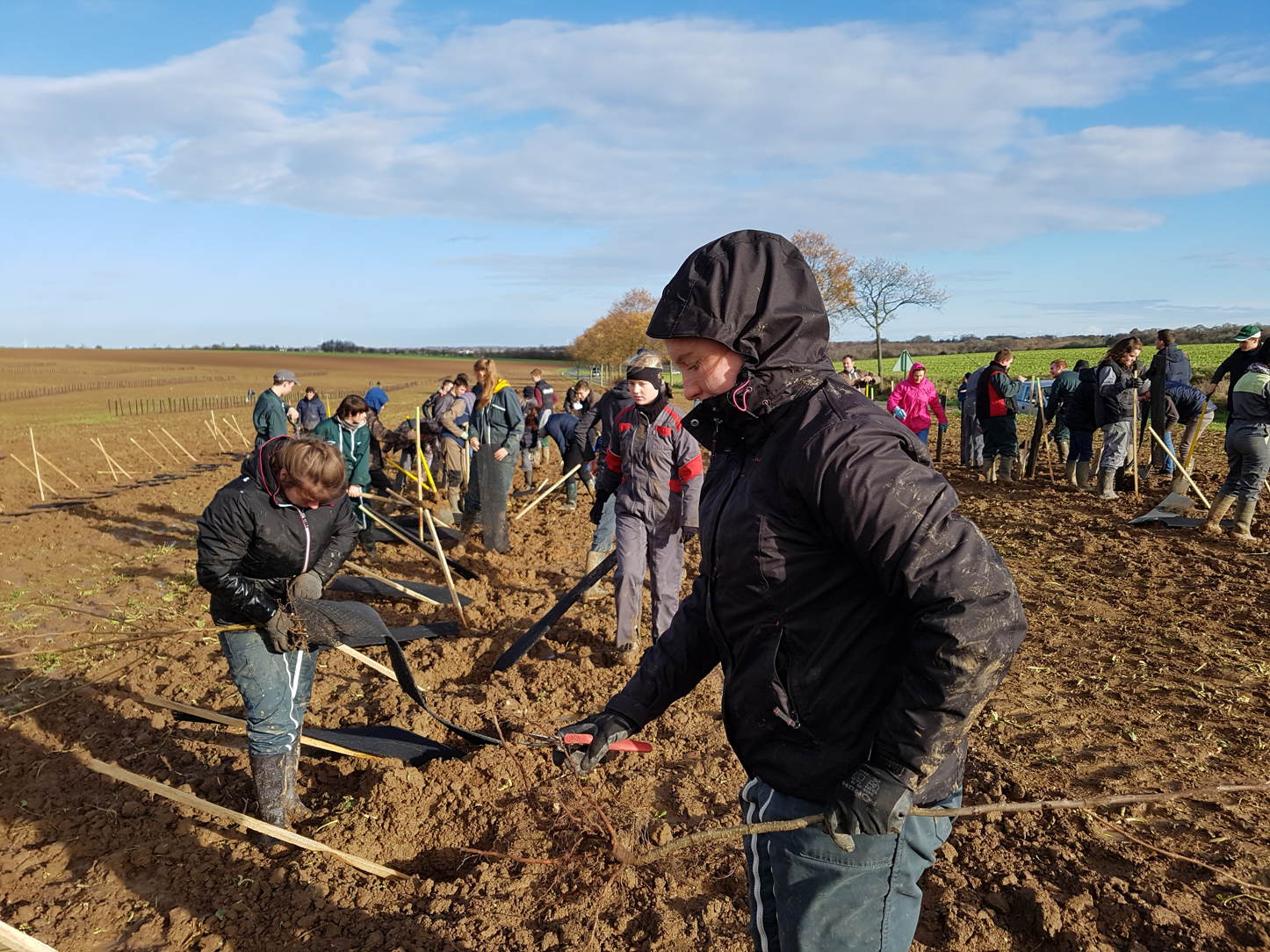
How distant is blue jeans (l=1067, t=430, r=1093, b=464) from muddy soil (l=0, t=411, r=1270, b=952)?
4.11 metres

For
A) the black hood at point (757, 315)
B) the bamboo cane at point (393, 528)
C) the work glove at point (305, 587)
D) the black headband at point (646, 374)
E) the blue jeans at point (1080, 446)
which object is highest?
the black hood at point (757, 315)

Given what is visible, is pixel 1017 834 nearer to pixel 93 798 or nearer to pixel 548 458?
pixel 93 798

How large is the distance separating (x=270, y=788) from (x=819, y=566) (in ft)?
11.2

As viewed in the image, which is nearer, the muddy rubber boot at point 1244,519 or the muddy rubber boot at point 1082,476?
the muddy rubber boot at point 1244,519

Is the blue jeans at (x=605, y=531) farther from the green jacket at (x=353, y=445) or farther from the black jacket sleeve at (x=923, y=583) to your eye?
the black jacket sleeve at (x=923, y=583)

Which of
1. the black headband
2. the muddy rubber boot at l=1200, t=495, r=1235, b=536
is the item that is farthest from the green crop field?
the black headband

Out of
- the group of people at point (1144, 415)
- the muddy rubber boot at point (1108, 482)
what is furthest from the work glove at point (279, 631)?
the muddy rubber boot at point (1108, 482)

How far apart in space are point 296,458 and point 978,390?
1088 centimetres

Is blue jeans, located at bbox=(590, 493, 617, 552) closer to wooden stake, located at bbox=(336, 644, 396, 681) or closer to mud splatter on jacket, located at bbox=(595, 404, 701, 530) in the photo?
mud splatter on jacket, located at bbox=(595, 404, 701, 530)

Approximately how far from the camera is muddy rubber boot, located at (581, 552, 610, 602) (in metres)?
7.42

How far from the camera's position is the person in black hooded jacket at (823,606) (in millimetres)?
1453

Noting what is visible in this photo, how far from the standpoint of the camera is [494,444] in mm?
9000

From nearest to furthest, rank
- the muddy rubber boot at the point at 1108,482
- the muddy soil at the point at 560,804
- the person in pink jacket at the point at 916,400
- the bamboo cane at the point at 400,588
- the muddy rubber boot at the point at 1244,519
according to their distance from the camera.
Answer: the muddy soil at the point at 560,804 < the bamboo cane at the point at 400,588 < the muddy rubber boot at the point at 1244,519 < the muddy rubber boot at the point at 1108,482 < the person in pink jacket at the point at 916,400

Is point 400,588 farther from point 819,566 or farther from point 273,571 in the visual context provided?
point 819,566
